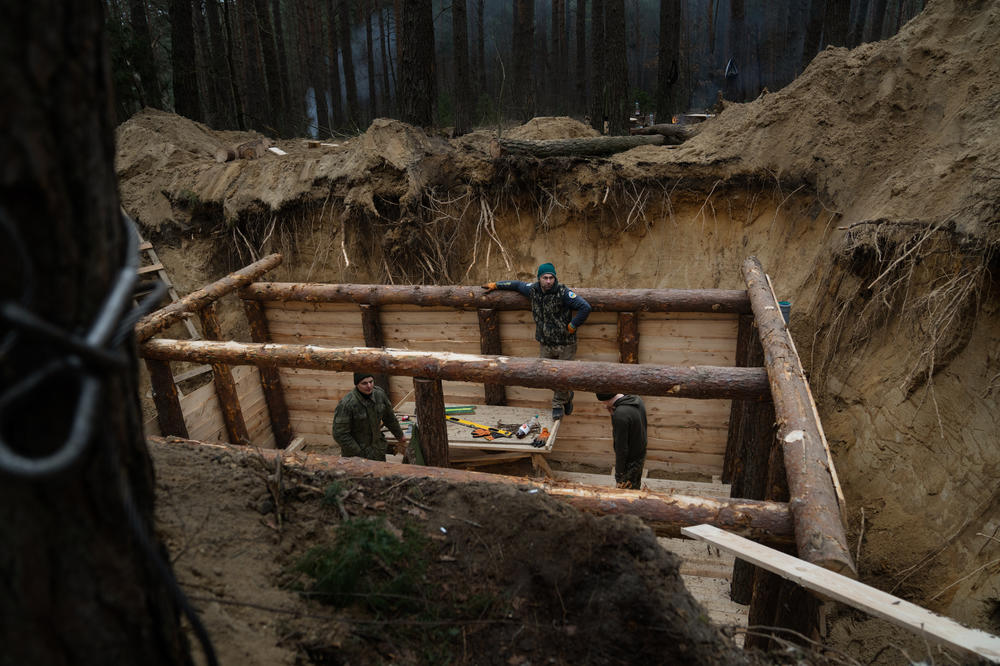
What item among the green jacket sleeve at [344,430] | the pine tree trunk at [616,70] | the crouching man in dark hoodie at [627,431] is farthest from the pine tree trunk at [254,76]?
the crouching man in dark hoodie at [627,431]

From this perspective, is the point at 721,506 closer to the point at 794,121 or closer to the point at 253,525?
the point at 253,525

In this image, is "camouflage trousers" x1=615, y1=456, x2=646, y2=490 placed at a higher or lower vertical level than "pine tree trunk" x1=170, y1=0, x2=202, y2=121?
lower

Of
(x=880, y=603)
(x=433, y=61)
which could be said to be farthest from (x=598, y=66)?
(x=880, y=603)

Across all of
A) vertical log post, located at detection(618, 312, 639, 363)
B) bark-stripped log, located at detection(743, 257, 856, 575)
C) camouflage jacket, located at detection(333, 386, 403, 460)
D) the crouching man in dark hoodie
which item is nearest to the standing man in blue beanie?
vertical log post, located at detection(618, 312, 639, 363)

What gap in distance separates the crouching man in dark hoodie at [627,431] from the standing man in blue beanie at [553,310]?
927mm

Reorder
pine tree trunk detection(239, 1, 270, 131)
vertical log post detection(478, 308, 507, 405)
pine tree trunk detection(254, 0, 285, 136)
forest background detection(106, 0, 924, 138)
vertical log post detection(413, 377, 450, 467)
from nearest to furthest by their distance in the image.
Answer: vertical log post detection(413, 377, 450, 467) → vertical log post detection(478, 308, 507, 405) → forest background detection(106, 0, 924, 138) → pine tree trunk detection(254, 0, 285, 136) → pine tree trunk detection(239, 1, 270, 131)

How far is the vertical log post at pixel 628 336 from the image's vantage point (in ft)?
20.1

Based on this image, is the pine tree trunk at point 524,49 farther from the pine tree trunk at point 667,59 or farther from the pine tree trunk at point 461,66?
the pine tree trunk at point 667,59

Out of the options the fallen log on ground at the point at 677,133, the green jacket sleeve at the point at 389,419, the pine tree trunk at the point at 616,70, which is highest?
the pine tree trunk at the point at 616,70

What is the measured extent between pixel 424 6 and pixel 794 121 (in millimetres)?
6121

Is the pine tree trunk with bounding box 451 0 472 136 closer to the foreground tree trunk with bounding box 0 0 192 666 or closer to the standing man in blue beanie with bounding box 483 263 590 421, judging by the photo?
the standing man in blue beanie with bounding box 483 263 590 421

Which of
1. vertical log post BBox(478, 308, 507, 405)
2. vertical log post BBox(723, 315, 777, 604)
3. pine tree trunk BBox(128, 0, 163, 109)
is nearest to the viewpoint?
vertical log post BBox(723, 315, 777, 604)

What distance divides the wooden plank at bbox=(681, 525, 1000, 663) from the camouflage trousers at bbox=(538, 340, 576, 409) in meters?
3.99

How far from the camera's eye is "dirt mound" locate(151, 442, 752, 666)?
1.80 meters
